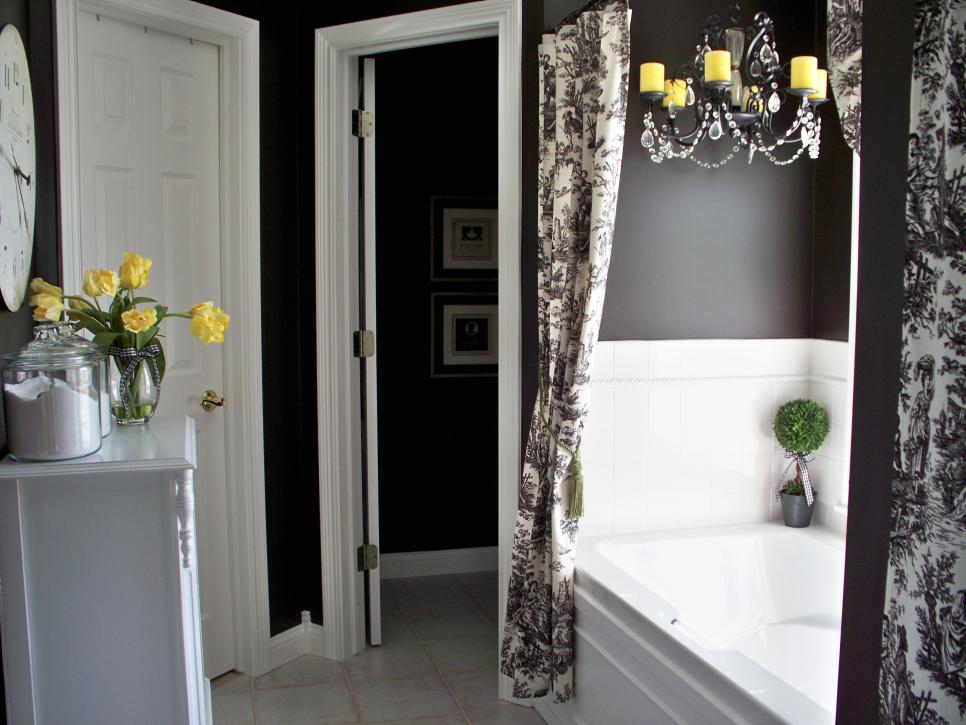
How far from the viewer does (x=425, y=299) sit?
14.4ft

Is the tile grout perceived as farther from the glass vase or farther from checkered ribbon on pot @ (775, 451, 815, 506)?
the glass vase

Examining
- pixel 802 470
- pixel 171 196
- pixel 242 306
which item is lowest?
pixel 802 470

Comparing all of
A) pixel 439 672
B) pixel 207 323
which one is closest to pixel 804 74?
pixel 207 323

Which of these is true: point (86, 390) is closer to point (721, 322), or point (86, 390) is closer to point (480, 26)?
point (480, 26)

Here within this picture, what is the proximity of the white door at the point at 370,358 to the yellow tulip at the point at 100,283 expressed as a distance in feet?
5.08

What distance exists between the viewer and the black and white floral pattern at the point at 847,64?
2.08m

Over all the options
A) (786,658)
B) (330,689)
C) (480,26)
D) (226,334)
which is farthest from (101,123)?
(786,658)

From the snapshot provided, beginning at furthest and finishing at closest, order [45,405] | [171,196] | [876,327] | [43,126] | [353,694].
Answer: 1. [353,694]
2. [171,196]
3. [43,126]
4. [45,405]
5. [876,327]

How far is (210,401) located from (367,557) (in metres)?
0.93

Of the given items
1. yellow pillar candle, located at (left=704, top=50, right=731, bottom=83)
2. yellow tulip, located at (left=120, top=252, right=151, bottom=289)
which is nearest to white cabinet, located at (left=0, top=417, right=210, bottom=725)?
yellow tulip, located at (left=120, top=252, right=151, bottom=289)

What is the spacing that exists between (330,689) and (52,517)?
178 cm

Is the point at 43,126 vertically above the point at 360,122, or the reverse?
the point at 360,122

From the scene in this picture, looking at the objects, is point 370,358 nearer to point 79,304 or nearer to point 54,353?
point 79,304

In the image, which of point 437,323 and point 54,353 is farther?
point 437,323
